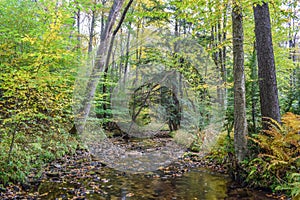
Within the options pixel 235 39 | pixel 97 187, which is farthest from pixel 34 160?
pixel 235 39

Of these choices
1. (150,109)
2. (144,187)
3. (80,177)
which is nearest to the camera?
(144,187)

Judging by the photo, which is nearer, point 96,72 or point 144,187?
point 144,187

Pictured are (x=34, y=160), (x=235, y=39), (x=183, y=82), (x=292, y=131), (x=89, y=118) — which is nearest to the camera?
(x=292, y=131)

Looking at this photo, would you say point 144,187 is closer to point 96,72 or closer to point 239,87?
point 239,87

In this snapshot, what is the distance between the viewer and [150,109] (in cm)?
766

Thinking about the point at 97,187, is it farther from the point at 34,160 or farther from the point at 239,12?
the point at 239,12

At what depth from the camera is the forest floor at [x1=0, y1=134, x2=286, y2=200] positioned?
3479 millimetres

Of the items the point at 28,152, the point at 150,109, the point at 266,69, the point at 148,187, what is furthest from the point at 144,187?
the point at 150,109

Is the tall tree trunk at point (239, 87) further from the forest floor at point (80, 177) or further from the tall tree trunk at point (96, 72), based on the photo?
the tall tree trunk at point (96, 72)

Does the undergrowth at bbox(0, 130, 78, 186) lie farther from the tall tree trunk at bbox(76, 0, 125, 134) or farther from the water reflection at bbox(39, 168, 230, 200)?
the tall tree trunk at bbox(76, 0, 125, 134)

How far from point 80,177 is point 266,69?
4058 millimetres

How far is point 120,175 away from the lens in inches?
188

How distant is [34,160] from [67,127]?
8.23ft

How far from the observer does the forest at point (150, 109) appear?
3.81 meters
